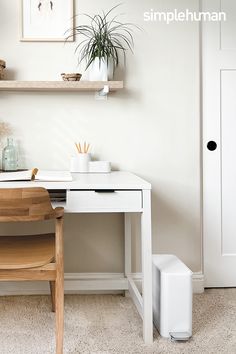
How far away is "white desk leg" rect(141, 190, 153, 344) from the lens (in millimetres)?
2229

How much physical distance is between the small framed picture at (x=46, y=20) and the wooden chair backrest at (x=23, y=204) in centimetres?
130

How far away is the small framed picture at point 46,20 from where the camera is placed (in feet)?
9.53

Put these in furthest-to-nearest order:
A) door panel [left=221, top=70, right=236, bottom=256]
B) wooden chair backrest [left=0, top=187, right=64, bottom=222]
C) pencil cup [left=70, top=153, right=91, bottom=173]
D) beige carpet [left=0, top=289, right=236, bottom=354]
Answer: door panel [left=221, top=70, right=236, bottom=256] < pencil cup [left=70, top=153, right=91, bottom=173] < beige carpet [left=0, top=289, right=236, bottom=354] < wooden chair backrest [left=0, top=187, right=64, bottom=222]

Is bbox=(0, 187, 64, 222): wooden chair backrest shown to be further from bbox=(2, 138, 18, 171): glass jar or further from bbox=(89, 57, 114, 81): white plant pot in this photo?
bbox=(89, 57, 114, 81): white plant pot

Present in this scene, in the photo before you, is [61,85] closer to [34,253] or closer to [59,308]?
[34,253]

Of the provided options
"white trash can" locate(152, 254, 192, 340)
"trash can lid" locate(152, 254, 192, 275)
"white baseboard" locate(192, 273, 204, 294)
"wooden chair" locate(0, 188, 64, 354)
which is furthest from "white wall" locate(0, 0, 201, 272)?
"wooden chair" locate(0, 188, 64, 354)

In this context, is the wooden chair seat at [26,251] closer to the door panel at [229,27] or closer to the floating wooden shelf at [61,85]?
the floating wooden shelf at [61,85]

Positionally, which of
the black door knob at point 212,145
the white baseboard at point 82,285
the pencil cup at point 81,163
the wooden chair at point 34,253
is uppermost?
the black door knob at point 212,145

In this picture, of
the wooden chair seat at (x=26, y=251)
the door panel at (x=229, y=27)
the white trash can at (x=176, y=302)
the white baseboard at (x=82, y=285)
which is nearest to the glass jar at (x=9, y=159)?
the wooden chair seat at (x=26, y=251)

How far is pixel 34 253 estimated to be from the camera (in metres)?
2.16

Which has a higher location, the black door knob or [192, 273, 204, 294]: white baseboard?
the black door knob

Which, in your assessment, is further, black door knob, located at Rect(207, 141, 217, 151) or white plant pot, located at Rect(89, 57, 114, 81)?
black door knob, located at Rect(207, 141, 217, 151)

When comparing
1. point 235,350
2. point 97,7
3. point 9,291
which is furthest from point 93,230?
point 97,7

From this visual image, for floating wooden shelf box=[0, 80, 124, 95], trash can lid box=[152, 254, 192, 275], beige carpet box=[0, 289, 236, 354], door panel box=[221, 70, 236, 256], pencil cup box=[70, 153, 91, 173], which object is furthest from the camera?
door panel box=[221, 70, 236, 256]
